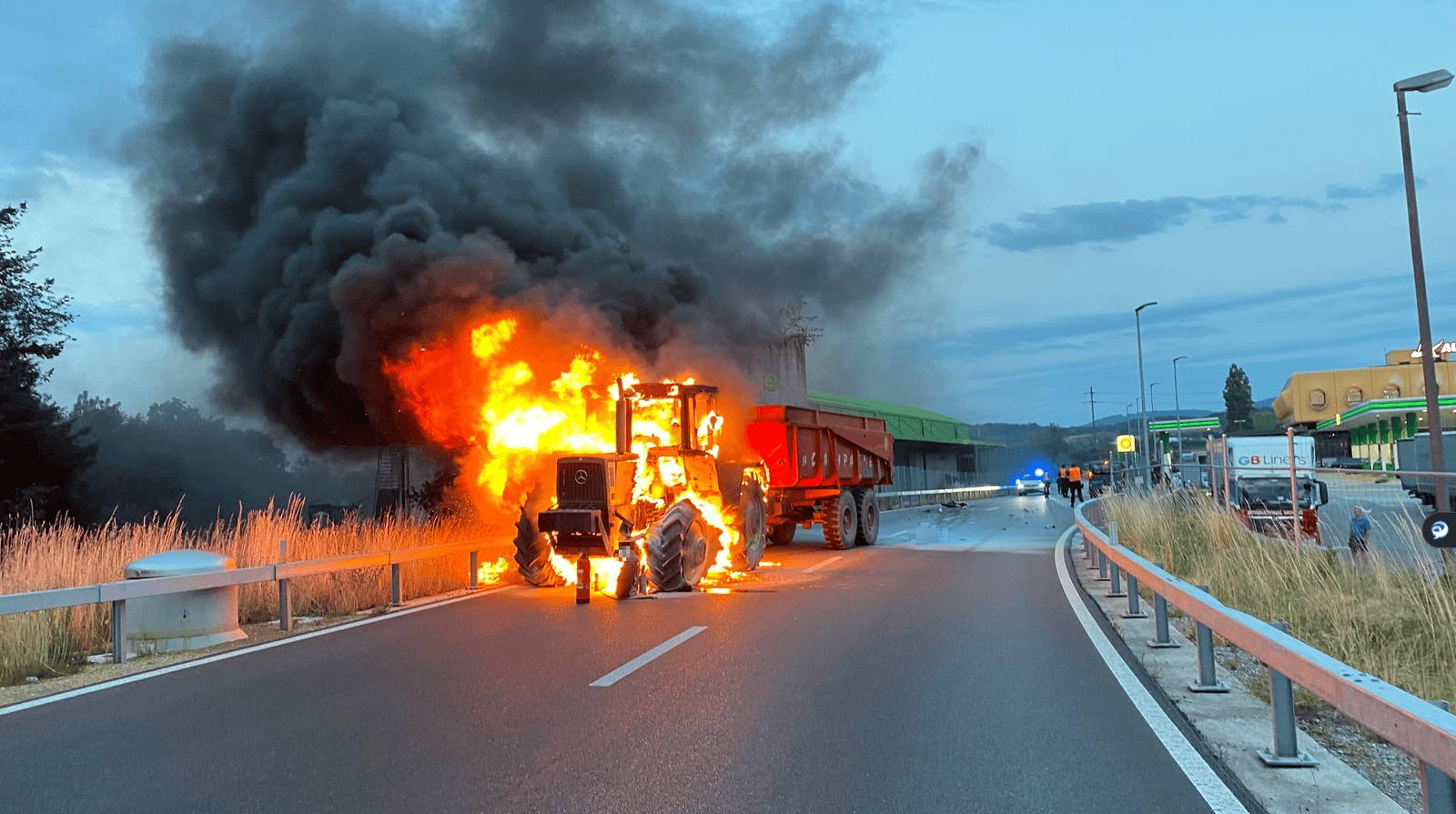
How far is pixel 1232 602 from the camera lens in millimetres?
9812

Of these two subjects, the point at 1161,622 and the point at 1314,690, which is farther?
the point at 1161,622

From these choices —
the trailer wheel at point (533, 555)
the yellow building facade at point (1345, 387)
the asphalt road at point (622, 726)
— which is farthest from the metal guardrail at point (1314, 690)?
the yellow building facade at point (1345, 387)

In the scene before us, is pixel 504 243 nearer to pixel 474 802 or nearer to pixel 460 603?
pixel 460 603

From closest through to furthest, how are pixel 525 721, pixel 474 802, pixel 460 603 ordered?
pixel 474 802, pixel 525 721, pixel 460 603

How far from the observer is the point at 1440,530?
21.9 ft

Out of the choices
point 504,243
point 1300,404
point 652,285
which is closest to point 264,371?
point 504,243

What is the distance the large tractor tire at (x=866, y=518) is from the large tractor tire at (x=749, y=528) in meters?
5.31

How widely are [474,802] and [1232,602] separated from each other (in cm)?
795

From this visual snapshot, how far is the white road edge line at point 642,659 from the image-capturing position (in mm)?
7059

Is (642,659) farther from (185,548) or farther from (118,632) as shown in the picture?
(185,548)

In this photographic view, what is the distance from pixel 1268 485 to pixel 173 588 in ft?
72.3

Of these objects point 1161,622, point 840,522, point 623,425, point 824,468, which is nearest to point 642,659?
point 1161,622

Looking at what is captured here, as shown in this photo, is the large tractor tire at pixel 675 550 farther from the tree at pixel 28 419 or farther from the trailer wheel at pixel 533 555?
the tree at pixel 28 419

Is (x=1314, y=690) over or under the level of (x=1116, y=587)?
over
